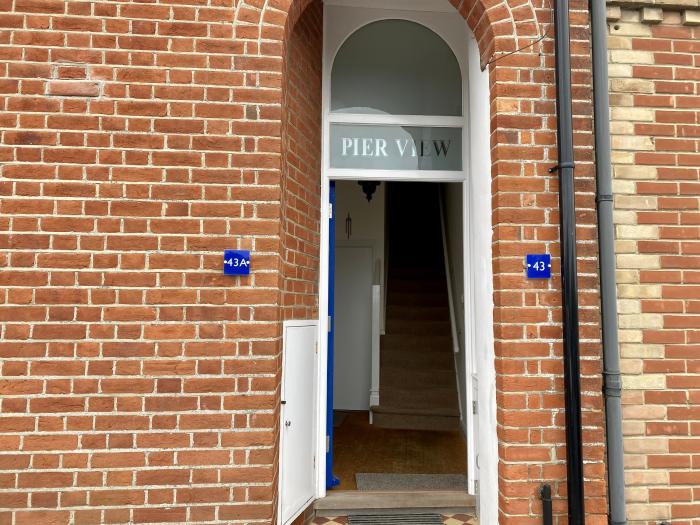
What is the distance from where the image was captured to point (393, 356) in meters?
5.66

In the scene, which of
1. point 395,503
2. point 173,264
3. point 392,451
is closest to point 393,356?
point 392,451

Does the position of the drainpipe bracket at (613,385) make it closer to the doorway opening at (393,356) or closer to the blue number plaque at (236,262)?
the doorway opening at (393,356)

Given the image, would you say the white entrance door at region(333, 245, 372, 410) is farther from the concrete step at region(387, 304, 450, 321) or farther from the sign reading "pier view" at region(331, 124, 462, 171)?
the sign reading "pier view" at region(331, 124, 462, 171)

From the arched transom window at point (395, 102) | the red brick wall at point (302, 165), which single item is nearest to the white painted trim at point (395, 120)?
the arched transom window at point (395, 102)

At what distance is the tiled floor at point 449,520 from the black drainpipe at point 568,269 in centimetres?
90

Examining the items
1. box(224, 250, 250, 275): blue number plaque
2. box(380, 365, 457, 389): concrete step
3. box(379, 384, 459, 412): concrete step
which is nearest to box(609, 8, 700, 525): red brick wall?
box(224, 250, 250, 275): blue number plaque

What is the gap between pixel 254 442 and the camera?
2.37 m

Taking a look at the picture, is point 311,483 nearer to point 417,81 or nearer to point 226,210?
point 226,210

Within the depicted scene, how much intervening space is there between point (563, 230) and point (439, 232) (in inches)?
230

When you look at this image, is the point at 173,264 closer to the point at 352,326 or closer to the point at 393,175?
the point at 393,175

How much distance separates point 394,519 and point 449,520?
373 millimetres

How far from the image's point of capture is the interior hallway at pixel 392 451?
3654 mm

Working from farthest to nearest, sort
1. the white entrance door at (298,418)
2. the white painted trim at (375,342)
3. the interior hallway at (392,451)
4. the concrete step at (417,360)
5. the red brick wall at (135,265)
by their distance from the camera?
the concrete step at (417,360) < the white painted trim at (375,342) < the interior hallway at (392,451) < the white entrance door at (298,418) < the red brick wall at (135,265)

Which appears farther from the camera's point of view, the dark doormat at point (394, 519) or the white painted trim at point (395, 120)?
the white painted trim at point (395, 120)
